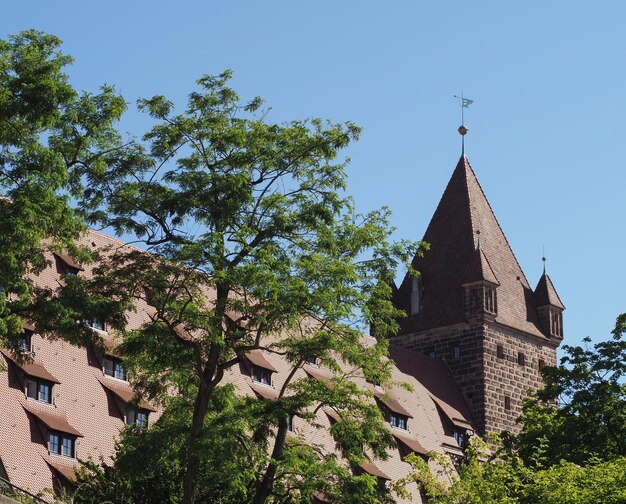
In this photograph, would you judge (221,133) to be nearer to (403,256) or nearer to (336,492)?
(403,256)

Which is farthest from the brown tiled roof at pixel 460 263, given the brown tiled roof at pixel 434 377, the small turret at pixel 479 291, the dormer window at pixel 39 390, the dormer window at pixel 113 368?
the dormer window at pixel 39 390

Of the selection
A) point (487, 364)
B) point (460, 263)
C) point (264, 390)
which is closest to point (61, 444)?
point (264, 390)

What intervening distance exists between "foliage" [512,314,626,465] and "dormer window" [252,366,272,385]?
24.2 feet

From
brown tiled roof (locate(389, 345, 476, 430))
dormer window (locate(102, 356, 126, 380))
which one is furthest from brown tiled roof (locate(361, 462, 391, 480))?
brown tiled roof (locate(389, 345, 476, 430))

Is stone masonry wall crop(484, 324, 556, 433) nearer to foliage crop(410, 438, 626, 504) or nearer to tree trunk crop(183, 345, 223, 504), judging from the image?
foliage crop(410, 438, 626, 504)

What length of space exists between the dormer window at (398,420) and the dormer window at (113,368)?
13783 millimetres

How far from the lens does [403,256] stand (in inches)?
1270

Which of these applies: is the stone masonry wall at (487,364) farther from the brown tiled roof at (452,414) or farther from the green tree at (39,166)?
the green tree at (39,166)

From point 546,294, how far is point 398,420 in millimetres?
13186

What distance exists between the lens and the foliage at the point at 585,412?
136 feet

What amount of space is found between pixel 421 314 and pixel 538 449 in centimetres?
2091

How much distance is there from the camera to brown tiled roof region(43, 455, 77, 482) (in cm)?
3512

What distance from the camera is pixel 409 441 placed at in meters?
51.5

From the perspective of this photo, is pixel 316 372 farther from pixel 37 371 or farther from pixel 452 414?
pixel 37 371
